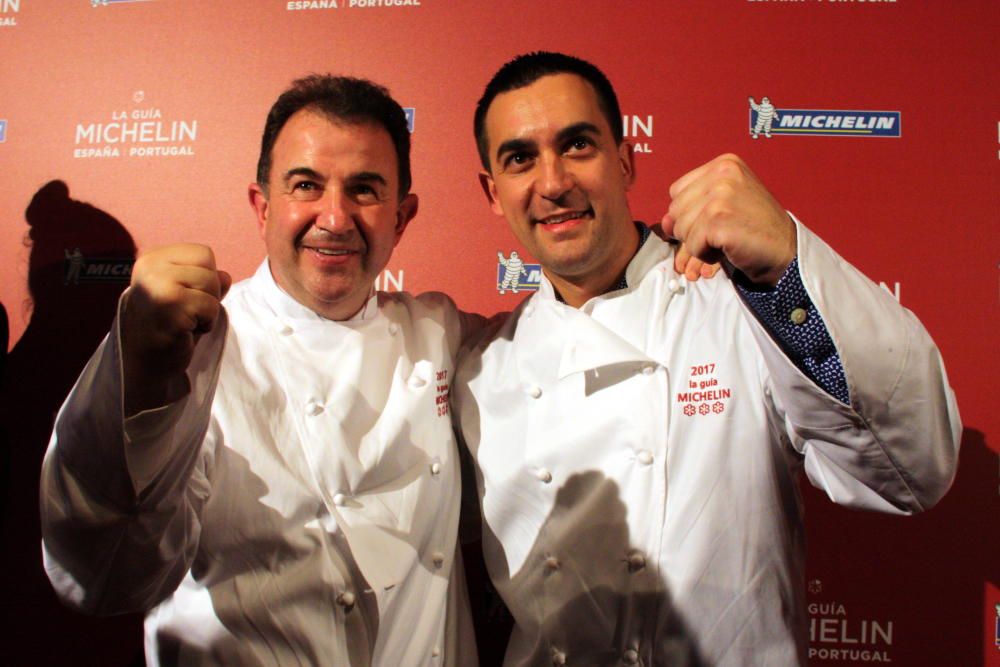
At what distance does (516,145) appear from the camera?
4.37 feet

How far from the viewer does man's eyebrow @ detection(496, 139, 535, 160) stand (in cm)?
Result: 133

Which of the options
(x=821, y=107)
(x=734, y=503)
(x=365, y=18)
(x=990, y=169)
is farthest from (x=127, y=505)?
(x=990, y=169)

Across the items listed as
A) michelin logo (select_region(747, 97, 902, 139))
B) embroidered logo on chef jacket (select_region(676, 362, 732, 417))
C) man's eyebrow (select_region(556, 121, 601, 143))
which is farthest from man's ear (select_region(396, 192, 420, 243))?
michelin logo (select_region(747, 97, 902, 139))

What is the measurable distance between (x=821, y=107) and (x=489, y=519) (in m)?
1.36

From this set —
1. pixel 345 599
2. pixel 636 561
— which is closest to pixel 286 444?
pixel 345 599

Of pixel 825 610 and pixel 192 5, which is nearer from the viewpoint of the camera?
pixel 825 610

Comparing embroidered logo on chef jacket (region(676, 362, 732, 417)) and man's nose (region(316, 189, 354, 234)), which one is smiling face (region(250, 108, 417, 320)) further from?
embroidered logo on chef jacket (region(676, 362, 732, 417))

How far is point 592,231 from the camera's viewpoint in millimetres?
1286

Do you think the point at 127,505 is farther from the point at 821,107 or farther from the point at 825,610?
the point at 821,107

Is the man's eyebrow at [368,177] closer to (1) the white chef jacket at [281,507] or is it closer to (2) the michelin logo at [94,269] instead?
(1) the white chef jacket at [281,507]

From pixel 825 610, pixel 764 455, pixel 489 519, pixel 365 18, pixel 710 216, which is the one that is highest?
pixel 365 18

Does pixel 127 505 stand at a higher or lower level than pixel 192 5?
lower

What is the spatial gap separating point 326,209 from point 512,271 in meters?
0.70

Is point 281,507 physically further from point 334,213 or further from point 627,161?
point 627,161
